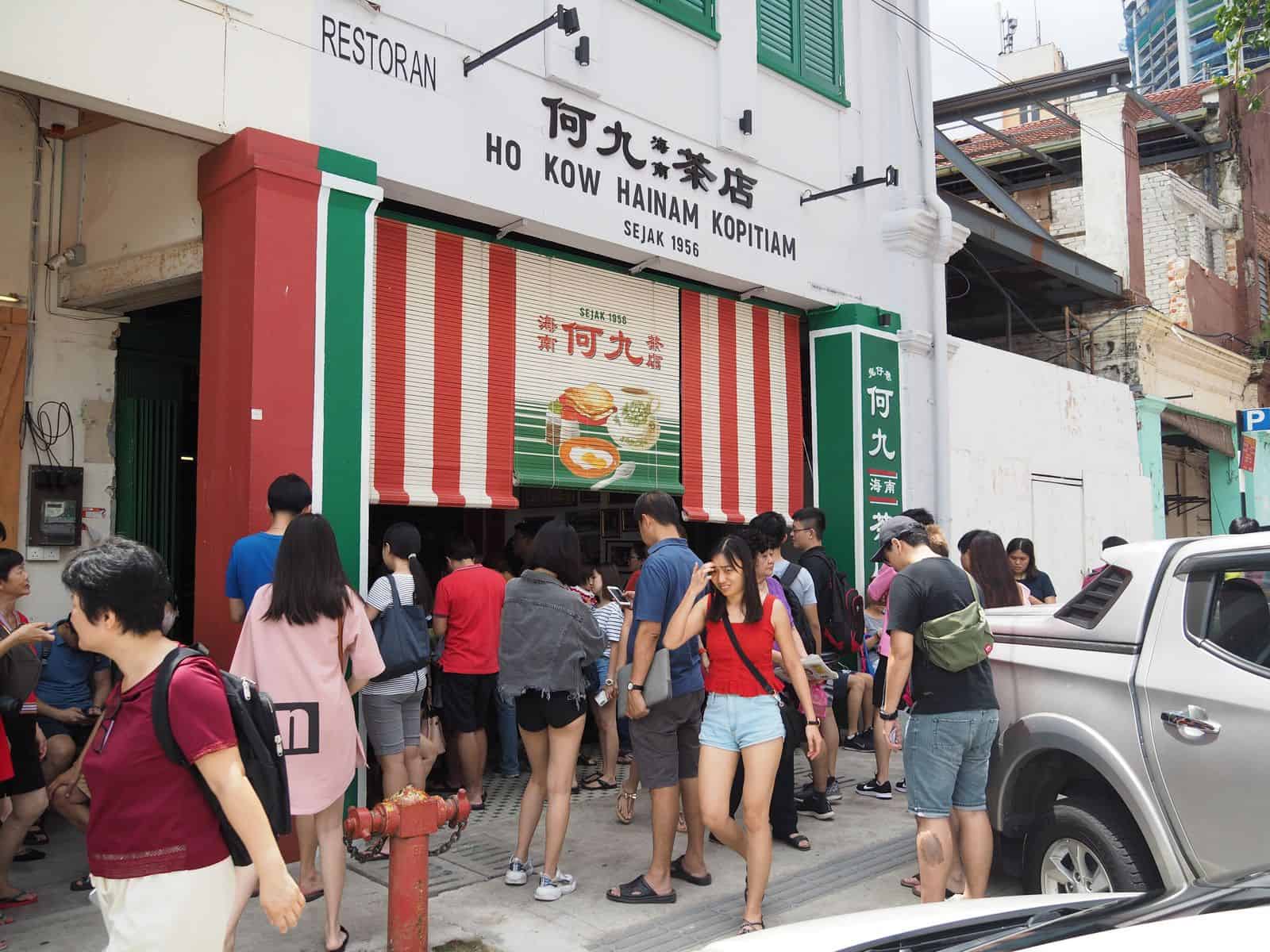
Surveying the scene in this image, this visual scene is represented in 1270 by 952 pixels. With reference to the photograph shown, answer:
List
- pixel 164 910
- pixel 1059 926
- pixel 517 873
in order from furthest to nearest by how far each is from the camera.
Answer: pixel 517 873 → pixel 164 910 → pixel 1059 926

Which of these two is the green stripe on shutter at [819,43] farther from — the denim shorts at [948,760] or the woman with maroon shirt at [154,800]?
the woman with maroon shirt at [154,800]

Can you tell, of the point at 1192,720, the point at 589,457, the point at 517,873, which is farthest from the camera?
the point at 589,457

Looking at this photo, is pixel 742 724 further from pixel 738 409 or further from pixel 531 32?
pixel 738 409

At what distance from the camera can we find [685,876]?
5.57 metres

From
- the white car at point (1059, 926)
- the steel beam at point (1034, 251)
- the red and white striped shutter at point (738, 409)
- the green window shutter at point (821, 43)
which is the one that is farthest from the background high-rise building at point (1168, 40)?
the white car at point (1059, 926)

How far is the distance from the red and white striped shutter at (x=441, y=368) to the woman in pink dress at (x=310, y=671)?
2.12 metres

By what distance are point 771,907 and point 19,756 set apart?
3688 mm

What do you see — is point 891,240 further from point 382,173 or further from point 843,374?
point 382,173

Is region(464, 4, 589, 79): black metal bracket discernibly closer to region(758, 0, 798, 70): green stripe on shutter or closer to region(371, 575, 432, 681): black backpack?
region(758, 0, 798, 70): green stripe on shutter

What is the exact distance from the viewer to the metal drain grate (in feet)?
15.6

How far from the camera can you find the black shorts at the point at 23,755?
16.5ft

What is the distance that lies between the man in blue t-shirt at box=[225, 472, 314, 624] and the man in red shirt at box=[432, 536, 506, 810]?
167 cm

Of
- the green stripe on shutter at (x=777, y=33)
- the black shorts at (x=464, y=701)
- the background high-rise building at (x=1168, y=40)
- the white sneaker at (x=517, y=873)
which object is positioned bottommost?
the white sneaker at (x=517, y=873)

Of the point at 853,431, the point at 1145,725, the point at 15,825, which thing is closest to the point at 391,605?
the point at 15,825
